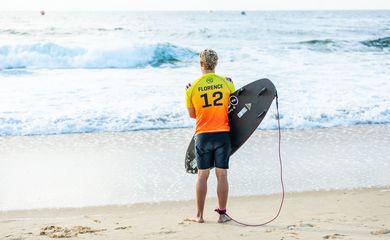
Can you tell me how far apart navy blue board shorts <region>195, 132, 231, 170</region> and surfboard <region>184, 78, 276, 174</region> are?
31cm

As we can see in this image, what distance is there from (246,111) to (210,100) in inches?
23.6

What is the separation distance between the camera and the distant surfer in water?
4.48m

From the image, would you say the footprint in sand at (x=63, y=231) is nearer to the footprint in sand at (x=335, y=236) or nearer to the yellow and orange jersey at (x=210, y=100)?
the yellow and orange jersey at (x=210, y=100)

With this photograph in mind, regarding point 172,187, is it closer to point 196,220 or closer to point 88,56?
point 196,220

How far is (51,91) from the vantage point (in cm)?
1266

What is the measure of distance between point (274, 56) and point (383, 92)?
8.77 meters

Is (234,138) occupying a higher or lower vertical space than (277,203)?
higher

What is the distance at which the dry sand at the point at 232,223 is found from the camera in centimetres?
425

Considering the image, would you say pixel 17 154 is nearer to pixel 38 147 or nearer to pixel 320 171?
pixel 38 147

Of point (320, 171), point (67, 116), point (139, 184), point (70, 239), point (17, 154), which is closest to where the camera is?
point (70, 239)

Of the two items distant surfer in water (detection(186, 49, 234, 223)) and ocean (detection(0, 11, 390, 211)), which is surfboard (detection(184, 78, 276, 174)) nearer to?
distant surfer in water (detection(186, 49, 234, 223))

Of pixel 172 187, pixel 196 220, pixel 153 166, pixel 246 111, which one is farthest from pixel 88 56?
pixel 196 220

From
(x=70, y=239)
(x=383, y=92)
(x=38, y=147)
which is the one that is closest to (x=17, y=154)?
(x=38, y=147)

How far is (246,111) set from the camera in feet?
16.4
